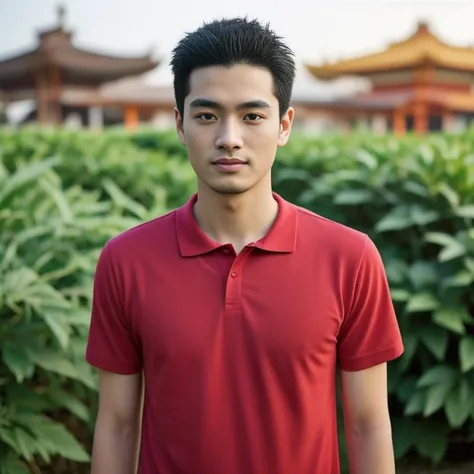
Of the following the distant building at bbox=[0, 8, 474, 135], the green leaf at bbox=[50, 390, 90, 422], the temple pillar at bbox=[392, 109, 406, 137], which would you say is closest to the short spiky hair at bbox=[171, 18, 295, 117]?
the green leaf at bbox=[50, 390, 90, 422]

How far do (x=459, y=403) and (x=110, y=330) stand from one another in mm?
2280

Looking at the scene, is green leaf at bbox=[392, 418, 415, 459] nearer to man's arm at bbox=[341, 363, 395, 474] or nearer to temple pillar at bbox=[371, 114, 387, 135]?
man's arm at bbox=[341, 363, 395, 474]

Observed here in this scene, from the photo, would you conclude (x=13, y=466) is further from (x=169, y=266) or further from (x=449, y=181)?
(x=449, y=181)

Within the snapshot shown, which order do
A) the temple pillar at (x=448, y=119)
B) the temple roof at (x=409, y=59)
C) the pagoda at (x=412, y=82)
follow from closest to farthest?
1. the temple roof at (x=409, y=59)
2. the pagoda at (x=412, y=82)
3. the temple pillar at (x=448, y=119)

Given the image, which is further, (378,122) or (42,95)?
(378,122)

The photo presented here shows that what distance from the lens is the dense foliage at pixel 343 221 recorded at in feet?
9.75

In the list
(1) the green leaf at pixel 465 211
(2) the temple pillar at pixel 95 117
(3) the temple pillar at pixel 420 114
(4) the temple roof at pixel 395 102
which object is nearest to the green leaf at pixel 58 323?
(1) the green leaf at pixel 465 211

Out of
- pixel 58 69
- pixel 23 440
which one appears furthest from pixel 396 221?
pixel 58 69

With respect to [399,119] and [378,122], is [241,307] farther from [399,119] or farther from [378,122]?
[378,122]

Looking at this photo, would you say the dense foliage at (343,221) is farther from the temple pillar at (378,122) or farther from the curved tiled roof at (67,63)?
the temple pillar at (378,122)

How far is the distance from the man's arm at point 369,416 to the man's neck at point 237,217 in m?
0.38

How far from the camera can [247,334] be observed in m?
1.66

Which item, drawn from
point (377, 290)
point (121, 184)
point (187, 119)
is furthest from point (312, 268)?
point (121, 184)

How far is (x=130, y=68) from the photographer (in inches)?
1276
